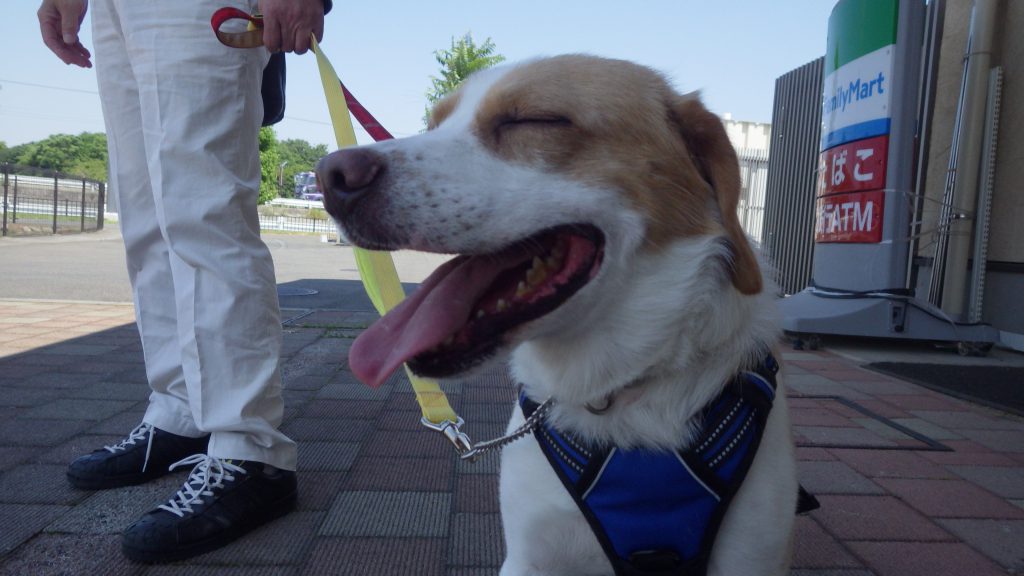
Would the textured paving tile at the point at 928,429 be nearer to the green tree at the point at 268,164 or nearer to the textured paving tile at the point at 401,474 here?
the textured paving tile at the point at 401,474

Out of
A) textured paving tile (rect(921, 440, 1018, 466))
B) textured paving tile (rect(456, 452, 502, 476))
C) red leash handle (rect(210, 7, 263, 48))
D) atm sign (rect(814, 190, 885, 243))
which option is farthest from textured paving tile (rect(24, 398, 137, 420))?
atm sign (rect(814, 190, 885, 243))

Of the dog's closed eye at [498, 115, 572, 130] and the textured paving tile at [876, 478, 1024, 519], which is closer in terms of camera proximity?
the dog's closed eye at [498, 115, 572, 130]

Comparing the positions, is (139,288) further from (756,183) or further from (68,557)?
(756,183)

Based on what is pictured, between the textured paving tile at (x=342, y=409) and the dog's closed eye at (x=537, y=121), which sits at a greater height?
the dog's closed eye at (x=537, y=121)

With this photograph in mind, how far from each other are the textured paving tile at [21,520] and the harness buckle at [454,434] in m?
1.13

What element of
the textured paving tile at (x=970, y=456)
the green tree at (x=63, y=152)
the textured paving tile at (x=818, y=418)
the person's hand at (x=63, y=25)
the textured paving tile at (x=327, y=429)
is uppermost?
the green tree at (x=63, y=152)

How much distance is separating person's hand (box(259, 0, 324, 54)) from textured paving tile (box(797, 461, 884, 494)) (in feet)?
7.50

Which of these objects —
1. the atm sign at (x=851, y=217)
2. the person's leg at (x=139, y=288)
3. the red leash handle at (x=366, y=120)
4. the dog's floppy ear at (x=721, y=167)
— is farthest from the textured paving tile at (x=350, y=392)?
the atm sign at (x=851, y=217)

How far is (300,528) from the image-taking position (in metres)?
2.11

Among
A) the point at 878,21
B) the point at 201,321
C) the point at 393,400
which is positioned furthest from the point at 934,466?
the point at 878,21

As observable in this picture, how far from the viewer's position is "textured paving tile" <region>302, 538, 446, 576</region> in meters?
1.88

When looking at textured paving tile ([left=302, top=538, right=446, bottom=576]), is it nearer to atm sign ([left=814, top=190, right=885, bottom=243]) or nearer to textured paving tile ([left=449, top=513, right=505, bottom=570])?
textured paving tile ([left=449, top=513, right=505, bottom=570])

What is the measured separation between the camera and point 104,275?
9148 millimetres

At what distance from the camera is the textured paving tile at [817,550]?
2.03 meters
